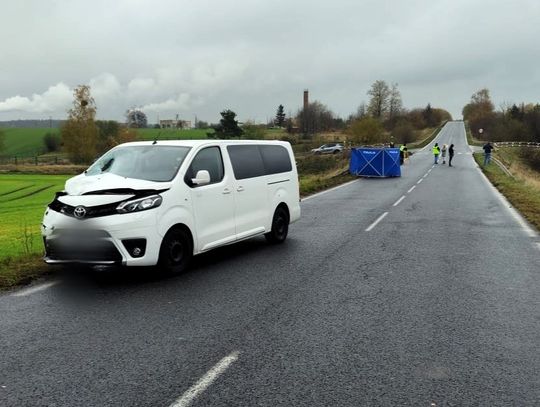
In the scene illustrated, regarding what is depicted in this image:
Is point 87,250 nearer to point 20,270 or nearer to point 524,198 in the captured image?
point 20,270

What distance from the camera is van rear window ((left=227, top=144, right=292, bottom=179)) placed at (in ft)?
29.2

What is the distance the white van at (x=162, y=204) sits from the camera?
263 inches

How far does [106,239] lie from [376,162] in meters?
27.0

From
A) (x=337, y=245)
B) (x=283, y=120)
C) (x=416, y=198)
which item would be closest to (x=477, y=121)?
(x=283, y=120)

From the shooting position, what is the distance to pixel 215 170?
831cm

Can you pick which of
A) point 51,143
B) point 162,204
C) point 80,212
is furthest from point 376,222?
point 51,143

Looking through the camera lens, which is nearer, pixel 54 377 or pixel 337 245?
pixel 54 377

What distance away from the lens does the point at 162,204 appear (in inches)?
276

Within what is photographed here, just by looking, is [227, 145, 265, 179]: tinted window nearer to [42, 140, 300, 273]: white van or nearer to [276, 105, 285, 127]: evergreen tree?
[42, 140, 300, 273]: white van

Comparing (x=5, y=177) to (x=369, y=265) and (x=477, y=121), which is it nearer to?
(x=369, y=265)

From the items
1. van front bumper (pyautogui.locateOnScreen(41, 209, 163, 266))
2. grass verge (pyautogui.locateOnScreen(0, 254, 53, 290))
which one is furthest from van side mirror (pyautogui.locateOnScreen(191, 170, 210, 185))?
grass verge (pyautogui.locateOnScreen(0, 254, 53, 290))

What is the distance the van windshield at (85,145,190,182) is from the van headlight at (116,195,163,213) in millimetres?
530

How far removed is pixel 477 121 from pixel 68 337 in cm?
14647

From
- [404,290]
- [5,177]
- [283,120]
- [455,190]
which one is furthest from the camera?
[283,120]
